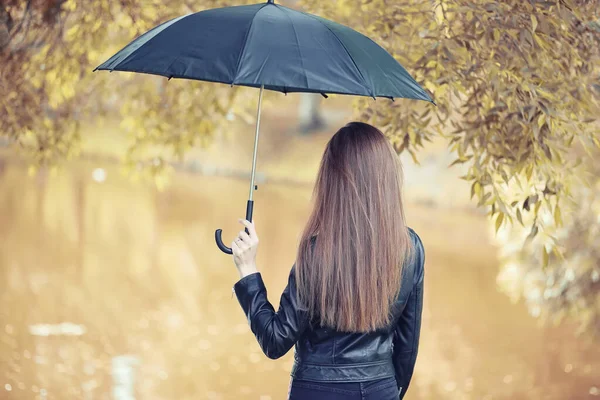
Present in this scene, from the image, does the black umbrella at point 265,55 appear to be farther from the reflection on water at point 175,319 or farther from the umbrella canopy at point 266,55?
the reflection on water at point 175,319

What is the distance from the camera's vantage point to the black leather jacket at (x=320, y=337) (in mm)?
2312

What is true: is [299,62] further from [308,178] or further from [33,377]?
[308,178]

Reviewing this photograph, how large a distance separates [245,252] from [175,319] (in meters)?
6.60

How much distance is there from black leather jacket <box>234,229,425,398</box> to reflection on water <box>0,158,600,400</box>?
11.4 feet

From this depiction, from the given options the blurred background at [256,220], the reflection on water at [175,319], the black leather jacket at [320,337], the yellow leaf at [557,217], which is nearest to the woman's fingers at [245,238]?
the black leather jacket at [320,337]

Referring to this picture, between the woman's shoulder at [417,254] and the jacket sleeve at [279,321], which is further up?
the woman's shoulder at [417,254]

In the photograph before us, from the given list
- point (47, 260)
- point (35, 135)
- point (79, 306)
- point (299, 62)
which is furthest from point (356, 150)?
point (47, 260)

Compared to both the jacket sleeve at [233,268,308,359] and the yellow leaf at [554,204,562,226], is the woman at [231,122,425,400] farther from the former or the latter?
the yellow leaf at [554,204,562,226]

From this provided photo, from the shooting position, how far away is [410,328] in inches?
100

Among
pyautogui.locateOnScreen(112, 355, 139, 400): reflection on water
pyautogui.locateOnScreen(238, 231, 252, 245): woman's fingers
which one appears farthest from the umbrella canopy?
pyautogui.locateOnScreen(112, 355, 139, 400): reflection on water

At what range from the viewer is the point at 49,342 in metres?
7.53

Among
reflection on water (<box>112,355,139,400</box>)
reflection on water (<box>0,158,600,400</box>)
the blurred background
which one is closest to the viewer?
the blurred background

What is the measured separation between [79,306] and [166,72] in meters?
6.94

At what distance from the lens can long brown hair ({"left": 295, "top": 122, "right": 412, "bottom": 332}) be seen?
229cm
